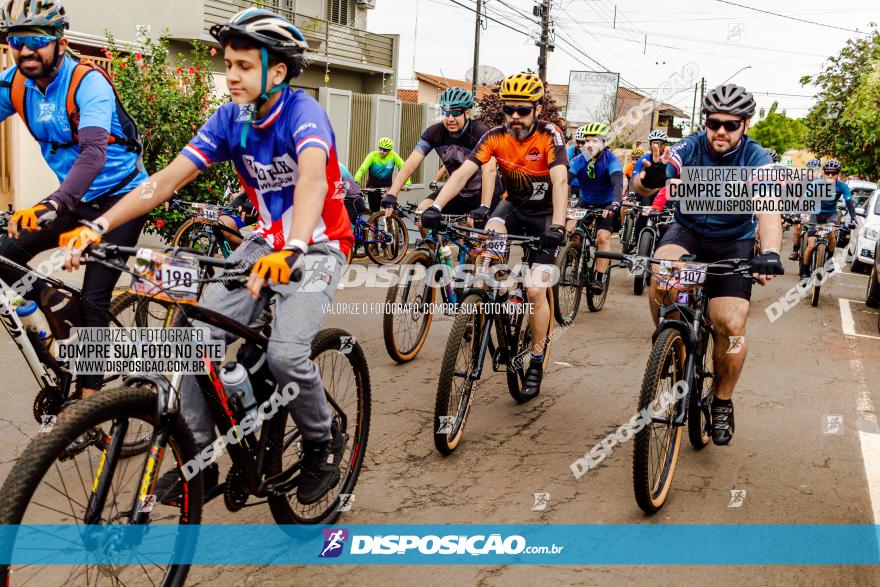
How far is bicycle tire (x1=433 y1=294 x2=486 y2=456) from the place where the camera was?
4.69 meters

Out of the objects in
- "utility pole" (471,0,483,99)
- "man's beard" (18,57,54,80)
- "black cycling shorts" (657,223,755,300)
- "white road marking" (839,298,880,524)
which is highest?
"utility pole" (471,0,483,99)

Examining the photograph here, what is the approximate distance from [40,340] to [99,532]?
6.18ft

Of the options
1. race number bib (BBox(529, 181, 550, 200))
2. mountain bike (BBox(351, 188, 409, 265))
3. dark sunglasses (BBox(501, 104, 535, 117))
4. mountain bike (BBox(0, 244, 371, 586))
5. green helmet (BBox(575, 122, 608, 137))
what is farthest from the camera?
mountain bike (BBox(351, 188, 409, 265))

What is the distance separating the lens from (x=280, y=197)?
3.60 meters

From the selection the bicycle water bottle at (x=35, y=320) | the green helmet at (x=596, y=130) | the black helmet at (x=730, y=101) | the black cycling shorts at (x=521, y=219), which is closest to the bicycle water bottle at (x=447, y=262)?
the black cycling shorts at (x=521, y=219)

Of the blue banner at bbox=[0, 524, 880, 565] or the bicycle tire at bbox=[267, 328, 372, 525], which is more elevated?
the bicycle tire at bbox=[267, 328, 372, 525]

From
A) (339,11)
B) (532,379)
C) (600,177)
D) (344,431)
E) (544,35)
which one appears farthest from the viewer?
(339,11)

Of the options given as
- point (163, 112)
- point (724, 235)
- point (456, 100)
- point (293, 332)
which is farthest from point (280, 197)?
point (163, 112)

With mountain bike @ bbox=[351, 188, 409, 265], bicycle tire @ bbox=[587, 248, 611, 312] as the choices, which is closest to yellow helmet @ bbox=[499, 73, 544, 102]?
bicycle tire @ bbox=[587, 248, 611, 312]

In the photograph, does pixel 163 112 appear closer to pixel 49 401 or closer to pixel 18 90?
pixel 18 90

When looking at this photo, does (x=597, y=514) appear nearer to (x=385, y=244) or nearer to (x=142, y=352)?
(x=142, y=352)

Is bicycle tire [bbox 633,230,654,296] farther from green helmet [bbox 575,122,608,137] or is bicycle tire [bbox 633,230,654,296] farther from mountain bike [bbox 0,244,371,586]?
mountain bike [bbox 0,244,371,586]

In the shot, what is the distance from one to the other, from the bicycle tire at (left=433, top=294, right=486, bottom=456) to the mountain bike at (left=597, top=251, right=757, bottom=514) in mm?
995

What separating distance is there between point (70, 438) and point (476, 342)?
9.82 ft
